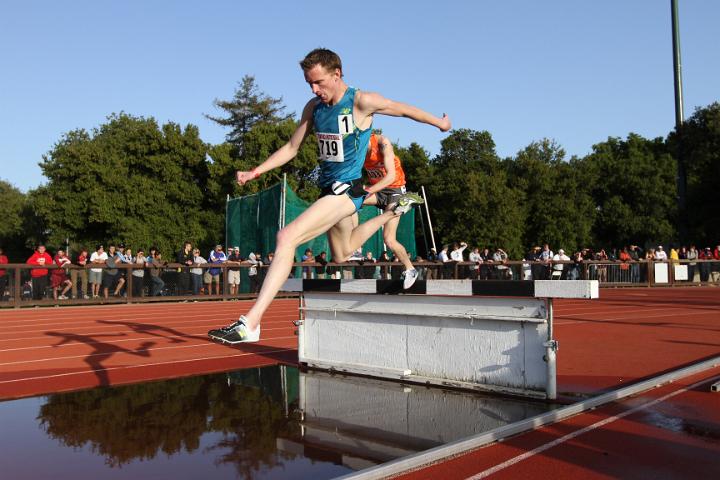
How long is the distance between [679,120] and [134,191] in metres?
31.5

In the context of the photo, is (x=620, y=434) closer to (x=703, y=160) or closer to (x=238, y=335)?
(x=238, y=335)

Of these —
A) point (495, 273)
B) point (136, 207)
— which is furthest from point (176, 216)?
point (495, 273)

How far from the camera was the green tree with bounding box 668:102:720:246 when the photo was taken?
30281mm

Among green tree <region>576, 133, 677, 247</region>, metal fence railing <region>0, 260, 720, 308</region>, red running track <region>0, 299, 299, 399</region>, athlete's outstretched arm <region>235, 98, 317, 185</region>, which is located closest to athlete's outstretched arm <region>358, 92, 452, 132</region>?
athlete's outstretched arm <region>235, 98, 317, 185</region>

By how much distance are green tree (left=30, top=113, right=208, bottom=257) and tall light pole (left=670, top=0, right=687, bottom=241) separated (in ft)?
92.7

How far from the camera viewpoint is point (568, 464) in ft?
11.7

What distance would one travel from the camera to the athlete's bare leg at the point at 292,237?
4.09 metres

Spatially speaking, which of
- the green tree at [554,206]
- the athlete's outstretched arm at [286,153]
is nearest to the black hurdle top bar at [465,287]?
the athlete's outstretched arm at [286,153]

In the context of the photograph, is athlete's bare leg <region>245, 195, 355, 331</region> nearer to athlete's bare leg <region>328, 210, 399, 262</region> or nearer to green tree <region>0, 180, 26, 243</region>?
athlete's bare leg <region>328, 210, 399, 262</region>

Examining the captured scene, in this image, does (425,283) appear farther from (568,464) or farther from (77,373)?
(77,373)

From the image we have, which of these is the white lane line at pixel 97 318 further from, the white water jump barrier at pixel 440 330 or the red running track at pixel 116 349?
the white water jump barrier at pixel 440 330

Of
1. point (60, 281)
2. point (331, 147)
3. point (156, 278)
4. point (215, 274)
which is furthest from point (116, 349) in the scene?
point (215, 274)

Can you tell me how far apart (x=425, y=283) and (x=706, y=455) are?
2.68 m

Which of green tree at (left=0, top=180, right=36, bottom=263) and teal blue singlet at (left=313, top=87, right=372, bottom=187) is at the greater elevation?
green tree at (left=0, top=180, right=36, bottom=263)
